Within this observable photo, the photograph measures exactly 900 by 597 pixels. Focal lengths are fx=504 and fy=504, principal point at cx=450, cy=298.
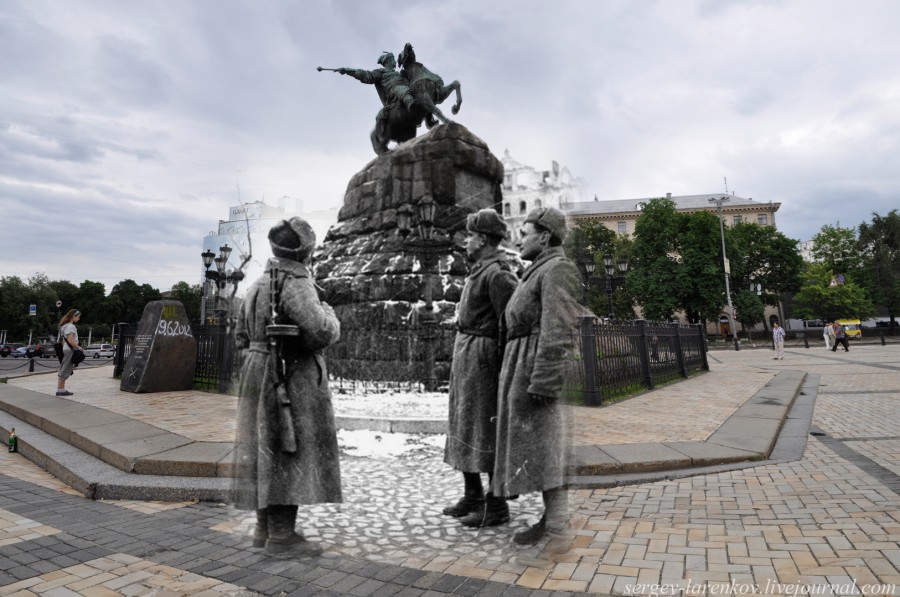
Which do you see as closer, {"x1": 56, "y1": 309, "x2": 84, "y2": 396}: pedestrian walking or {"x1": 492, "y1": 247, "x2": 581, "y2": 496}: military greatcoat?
{"x1": 492, "y1": 247, "x2": 581, "y2": 496}: military greatcoat

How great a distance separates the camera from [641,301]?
42688 mm

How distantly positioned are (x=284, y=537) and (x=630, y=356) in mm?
8978

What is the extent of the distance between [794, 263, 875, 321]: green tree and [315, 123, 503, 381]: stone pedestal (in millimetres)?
46947

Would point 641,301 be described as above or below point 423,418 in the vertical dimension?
above

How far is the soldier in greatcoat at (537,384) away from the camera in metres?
2.62

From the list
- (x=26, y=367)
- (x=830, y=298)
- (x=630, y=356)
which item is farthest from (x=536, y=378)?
(x=830, y=298)

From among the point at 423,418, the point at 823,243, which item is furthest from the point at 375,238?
the point at 823,243

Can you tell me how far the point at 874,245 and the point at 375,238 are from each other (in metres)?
60.9

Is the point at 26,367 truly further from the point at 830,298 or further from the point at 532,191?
the point at 830,298

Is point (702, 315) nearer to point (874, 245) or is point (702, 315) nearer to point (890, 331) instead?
point (890, 331)

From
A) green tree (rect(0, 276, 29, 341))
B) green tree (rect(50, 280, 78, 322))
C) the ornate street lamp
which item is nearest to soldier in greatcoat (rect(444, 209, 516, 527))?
the ornate street lamp

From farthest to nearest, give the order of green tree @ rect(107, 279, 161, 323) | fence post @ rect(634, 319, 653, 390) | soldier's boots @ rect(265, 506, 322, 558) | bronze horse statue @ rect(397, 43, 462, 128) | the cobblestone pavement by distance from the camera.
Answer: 1. green tree @ rect(107, 279, 161, 323)
2. bronze horse statue @ rect(397, 43, 462, 128)
3. fence post @ rect(634, 319, 653, 390)
4. soldier's boots @ rect(265, 506, 322, 558)
5. the cobblestone pavement

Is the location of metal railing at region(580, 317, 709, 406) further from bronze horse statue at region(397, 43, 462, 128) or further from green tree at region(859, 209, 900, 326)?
green tree at region(859, 209, 900, 326)

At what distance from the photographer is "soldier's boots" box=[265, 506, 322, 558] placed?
274 cm
